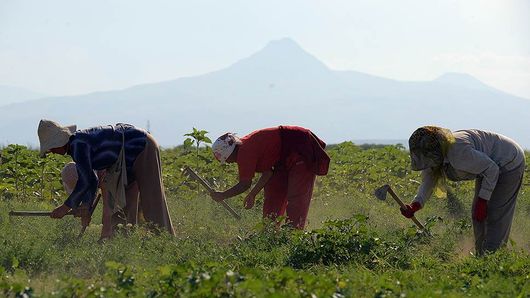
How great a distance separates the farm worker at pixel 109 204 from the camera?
8.12m

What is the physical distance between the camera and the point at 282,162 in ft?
28.1

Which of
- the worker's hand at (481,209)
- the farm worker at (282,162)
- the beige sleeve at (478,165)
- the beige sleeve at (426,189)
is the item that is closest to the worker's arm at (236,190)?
Result: the farm worker at (282,162)

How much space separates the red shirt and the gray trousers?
1.77 m

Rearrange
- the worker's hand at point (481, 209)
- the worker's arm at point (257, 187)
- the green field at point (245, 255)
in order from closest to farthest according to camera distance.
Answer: the green field at point (245, 255) → the worker's hand at point (481, 209) → the worker's arm at point (257, 187)

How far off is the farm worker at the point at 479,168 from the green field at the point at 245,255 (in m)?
0.27

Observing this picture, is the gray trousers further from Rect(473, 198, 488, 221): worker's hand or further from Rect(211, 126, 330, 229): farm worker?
Rect(211, 126, 330, 229): farm worker

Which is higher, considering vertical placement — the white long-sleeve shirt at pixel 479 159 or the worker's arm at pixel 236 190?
the white long-sleeve shirt at pixel 479 159

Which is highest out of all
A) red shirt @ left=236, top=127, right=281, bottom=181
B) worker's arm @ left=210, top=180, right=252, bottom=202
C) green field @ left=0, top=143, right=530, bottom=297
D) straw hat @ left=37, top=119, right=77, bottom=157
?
straw hat @ left=37, top=119, right=77, bottom=157

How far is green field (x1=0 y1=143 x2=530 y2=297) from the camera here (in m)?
5.42

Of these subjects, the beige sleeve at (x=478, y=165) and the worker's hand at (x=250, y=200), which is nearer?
the beige sleeve at (x=478, y=165)

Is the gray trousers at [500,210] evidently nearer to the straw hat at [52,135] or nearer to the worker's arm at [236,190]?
the worker's arm at [236,190]

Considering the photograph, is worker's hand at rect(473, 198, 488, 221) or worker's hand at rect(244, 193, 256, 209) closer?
worker's hand at rect(473, 198, 488, 221)

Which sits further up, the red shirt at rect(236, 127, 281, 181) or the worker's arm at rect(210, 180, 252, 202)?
the red shirt at rect(236, 127, 281, 181)

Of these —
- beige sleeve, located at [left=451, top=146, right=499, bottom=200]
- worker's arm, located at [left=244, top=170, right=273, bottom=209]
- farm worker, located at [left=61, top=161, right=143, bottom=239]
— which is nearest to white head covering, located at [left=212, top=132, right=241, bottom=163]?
worker's arm, located at [left=244, top=170, right=273, bottom=209]
